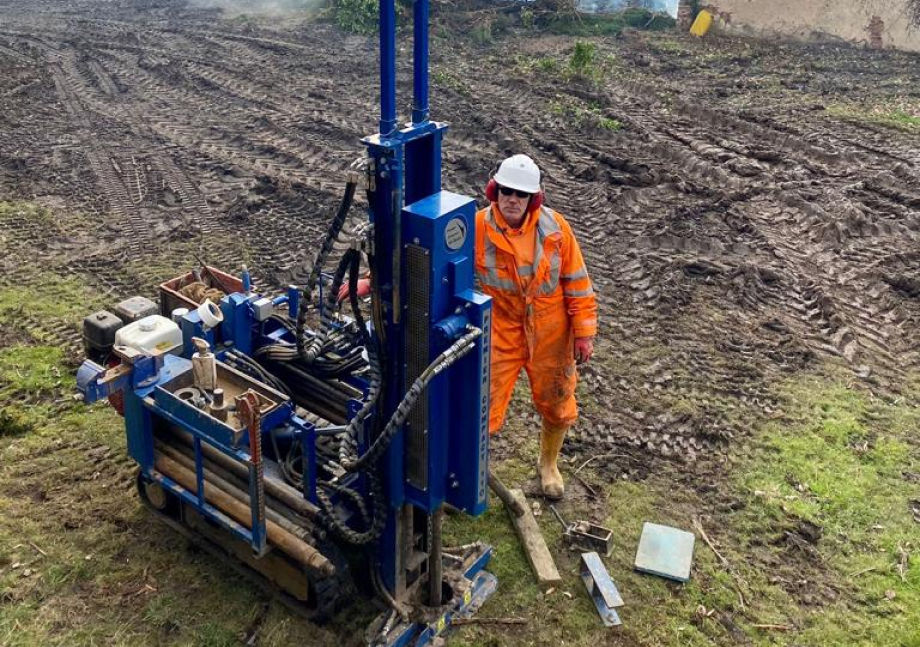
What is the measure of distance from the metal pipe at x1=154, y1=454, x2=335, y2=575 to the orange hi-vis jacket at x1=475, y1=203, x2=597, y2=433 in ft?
3.76

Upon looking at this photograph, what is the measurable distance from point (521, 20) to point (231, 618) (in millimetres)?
15819

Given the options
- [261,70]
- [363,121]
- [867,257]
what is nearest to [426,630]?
[867,257]

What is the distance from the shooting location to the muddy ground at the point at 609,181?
6758 millimetres

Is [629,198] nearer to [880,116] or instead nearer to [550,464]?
[550,464]

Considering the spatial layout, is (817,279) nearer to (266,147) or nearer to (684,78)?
(266,147)

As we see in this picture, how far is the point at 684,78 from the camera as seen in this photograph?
14.6m

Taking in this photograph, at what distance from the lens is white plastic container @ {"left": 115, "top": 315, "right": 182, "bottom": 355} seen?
4.60 meters

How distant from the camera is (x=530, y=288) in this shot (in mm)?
4547

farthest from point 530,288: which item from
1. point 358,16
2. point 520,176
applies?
point 358,16

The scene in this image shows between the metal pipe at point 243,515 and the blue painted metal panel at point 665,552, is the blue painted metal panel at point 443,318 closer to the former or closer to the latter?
the metal pipe at point 243,515

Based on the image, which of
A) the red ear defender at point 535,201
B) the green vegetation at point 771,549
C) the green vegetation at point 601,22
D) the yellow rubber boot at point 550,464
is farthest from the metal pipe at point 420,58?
the green vegetation at point 601,22

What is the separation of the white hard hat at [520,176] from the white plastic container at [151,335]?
196cm

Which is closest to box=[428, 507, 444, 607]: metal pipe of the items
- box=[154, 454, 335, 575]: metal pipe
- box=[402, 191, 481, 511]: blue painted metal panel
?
box=[402, 191, 481, 511]: blue painted metal panel

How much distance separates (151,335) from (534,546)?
7.86ft
